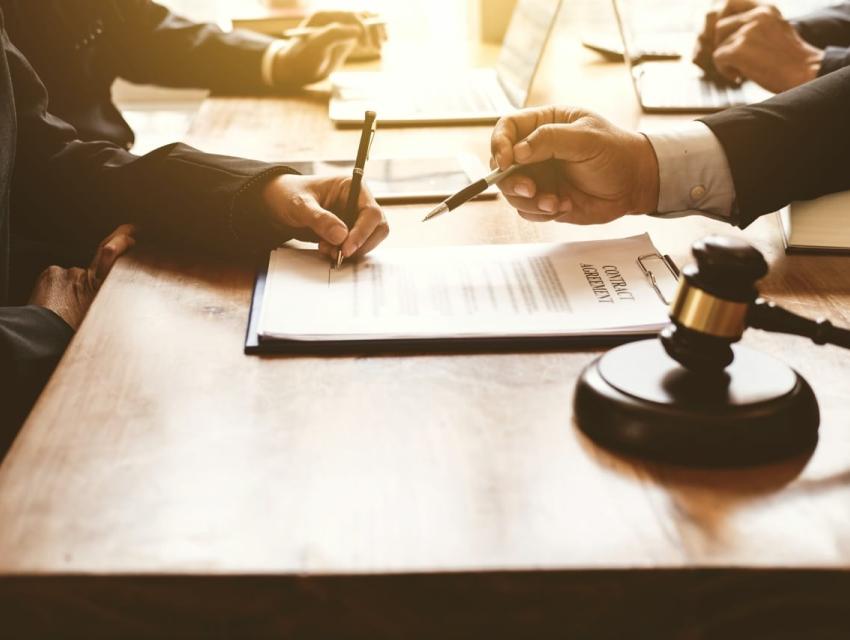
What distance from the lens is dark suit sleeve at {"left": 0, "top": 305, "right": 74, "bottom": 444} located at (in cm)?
83

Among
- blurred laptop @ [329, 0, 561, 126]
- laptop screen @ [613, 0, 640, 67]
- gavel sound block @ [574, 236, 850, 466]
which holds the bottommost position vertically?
blurred laptop @ [329, 0, 561, 126]

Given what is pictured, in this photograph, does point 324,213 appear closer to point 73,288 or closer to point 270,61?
point 73,288

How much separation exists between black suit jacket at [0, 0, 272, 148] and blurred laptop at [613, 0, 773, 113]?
696 mm

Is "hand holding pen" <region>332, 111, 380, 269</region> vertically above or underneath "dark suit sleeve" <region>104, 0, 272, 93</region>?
above

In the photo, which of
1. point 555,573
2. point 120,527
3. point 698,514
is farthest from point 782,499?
point 120,527

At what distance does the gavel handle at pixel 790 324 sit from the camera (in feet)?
1.89

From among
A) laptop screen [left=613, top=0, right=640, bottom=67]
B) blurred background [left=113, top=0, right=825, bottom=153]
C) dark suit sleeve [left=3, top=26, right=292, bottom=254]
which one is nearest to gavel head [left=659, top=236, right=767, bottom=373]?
dark suit sleeve [left=3, top=26, right=292, bottom=254]

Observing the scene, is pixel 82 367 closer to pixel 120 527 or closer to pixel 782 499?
pixel 120 527

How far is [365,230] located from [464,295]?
15 centimetres

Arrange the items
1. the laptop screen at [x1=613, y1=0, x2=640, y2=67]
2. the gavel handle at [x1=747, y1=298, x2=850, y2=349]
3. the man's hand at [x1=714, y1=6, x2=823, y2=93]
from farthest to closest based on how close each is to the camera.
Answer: the laptop screen at [x1=613, y1=0, x2=640, y2=67], the man's hand at [x1=714, y1=6, x2=823, y2=93], the gavel handle at [x1=747, y1=298, x2=850, y2=349]

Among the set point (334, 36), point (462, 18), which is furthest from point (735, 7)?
point (462, 18)

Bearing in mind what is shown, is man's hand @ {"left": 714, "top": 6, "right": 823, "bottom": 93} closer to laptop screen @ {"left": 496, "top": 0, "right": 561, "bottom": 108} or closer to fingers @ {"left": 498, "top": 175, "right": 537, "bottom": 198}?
laptop screen @ {"left": 496, "top": 0, "right": 561, "bottom": 108}

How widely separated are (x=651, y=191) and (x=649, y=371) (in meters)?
0.42

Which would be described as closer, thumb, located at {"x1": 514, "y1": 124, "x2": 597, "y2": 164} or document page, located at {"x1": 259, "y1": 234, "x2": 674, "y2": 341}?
document page, located at {"x1": 259, "y1": 234, "x2": 674, "y2": 341}
